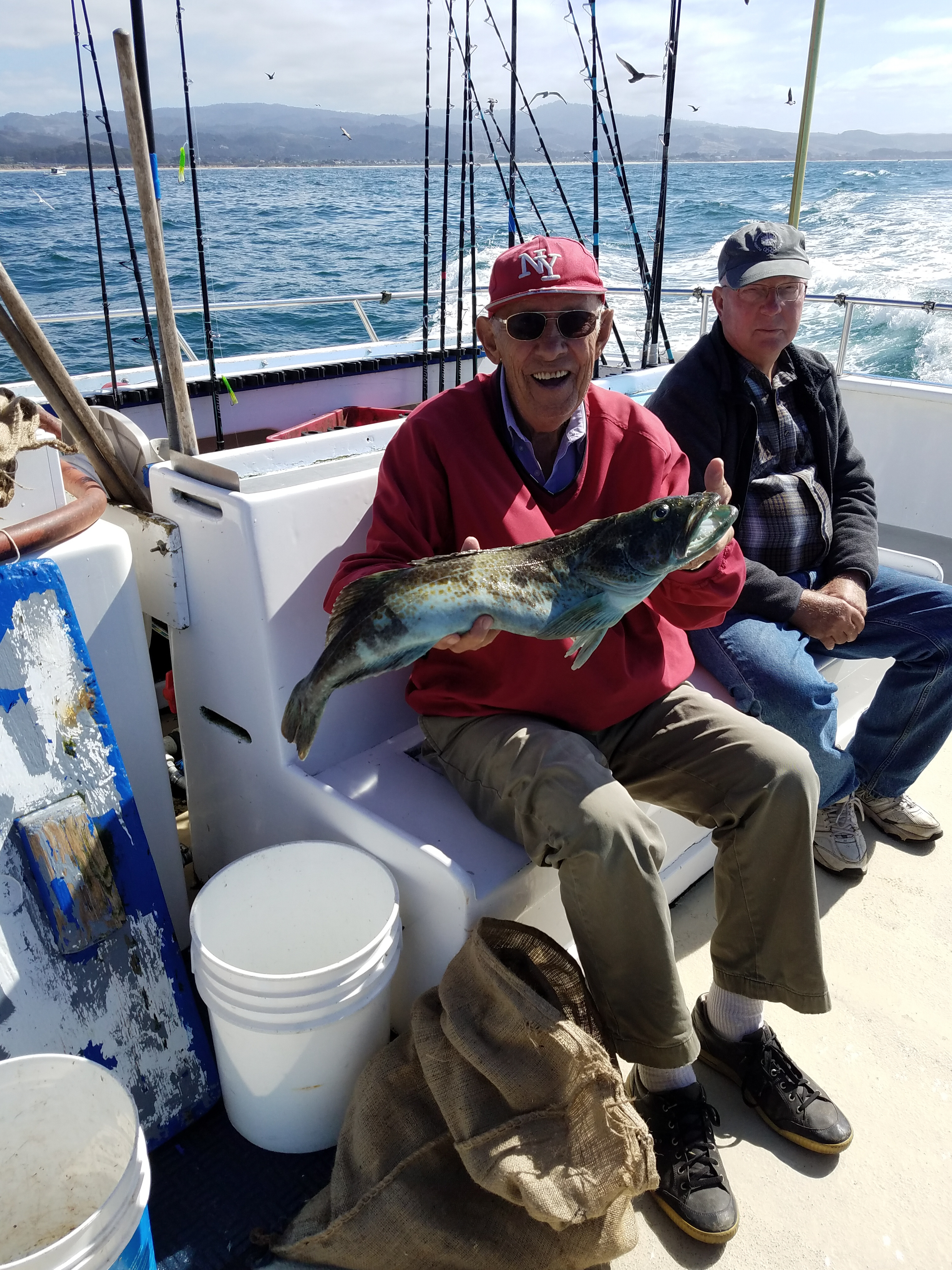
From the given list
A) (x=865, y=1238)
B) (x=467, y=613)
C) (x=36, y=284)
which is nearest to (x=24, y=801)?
(x=467, y=613)

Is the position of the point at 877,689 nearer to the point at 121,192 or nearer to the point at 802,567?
the point at 802,567

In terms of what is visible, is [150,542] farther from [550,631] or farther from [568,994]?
[568,994]

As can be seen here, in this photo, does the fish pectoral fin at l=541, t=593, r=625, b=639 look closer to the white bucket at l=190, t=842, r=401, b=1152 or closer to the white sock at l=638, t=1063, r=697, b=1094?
the white bucket at l=190, t=842, r=401, b=1152

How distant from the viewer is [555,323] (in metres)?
2.33

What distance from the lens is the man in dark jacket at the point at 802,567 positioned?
3.02 metres

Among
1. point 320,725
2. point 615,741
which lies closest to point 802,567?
point 615,741

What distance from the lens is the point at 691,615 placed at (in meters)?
2.50

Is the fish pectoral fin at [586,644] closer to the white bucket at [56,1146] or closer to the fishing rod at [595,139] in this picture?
the white bucket at [56,1146]

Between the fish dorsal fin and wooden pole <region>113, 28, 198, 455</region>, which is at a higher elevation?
wooden pole <region>113, 28, 198, 455</region>

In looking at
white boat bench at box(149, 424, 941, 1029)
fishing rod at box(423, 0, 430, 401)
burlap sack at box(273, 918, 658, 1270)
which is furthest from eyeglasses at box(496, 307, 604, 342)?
fishing rod at box(423, 0, 430, 401)

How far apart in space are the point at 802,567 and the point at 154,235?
249 centimetres

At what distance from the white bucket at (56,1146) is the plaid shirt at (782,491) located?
2.64 metres

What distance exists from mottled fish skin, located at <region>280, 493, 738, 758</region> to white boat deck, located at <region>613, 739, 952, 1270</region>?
138 centimetres

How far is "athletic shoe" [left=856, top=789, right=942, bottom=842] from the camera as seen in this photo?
132 inches
